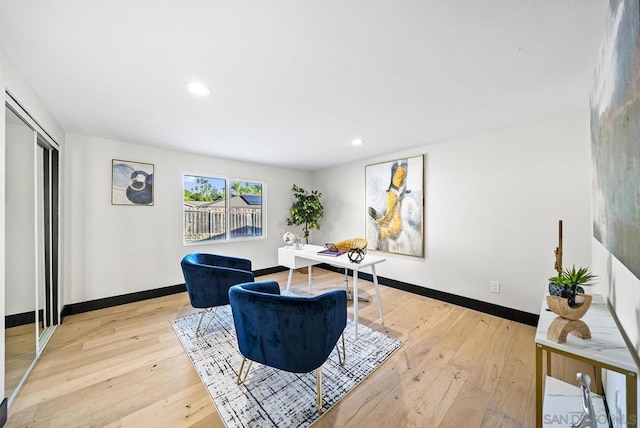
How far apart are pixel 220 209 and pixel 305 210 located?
5.09 ft

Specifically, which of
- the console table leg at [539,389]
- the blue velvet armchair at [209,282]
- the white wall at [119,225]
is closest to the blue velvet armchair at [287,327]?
the blue velvet armchair at [209,282]

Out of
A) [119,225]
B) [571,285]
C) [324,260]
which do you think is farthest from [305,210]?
[571,285]

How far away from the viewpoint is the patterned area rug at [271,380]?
1.45 metres

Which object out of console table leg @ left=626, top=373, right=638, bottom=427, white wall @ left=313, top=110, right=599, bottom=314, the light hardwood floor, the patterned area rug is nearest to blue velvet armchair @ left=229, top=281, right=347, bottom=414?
the patterned area rug

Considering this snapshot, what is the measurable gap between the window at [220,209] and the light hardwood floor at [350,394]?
151 cm

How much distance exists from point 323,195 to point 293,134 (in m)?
2.26

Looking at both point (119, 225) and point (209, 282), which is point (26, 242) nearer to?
point (119, 225)

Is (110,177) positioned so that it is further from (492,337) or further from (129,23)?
(492,337)

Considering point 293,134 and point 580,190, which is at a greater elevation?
point 293,134

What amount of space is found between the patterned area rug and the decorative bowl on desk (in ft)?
4.22

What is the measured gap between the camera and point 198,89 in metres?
1.82

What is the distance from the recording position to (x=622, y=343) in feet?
3.37

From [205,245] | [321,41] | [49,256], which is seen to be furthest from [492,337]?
[49,256]

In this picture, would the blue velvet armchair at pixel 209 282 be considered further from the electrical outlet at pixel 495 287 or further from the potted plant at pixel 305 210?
the electrical outlet at pixel 495 287
